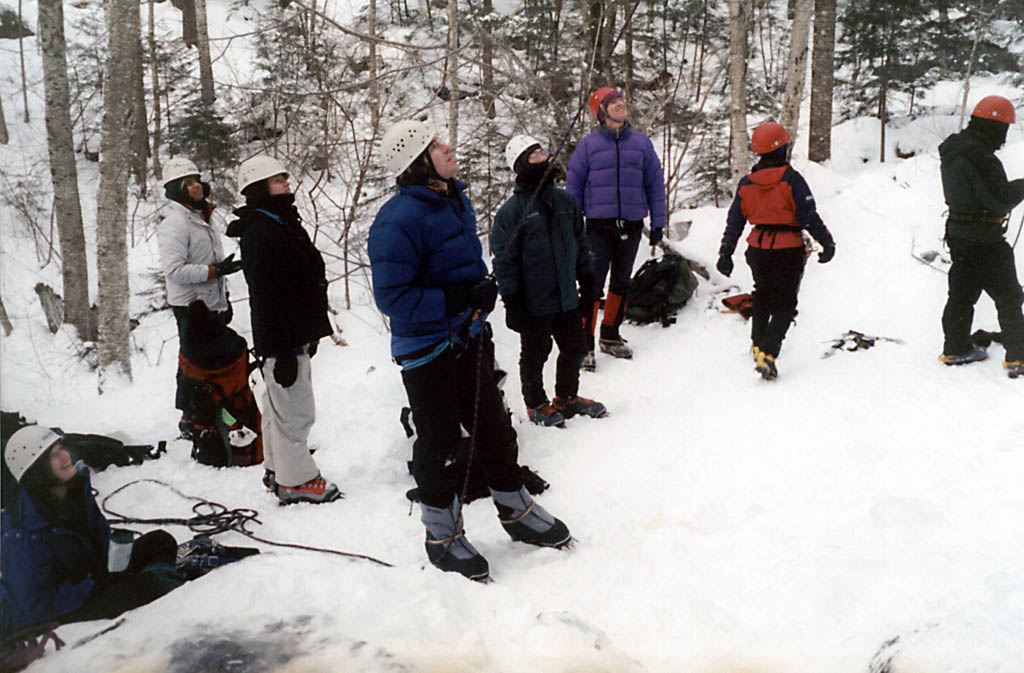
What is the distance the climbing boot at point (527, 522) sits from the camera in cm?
319

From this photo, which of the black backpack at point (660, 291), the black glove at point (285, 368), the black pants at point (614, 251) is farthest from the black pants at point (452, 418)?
the black backpack at point (660, 291)

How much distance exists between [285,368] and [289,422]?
0.38 metres

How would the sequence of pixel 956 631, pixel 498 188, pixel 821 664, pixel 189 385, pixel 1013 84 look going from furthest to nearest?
1. pixel 1013 84
2. pixel 498 188
3. pixel 189 385
4. pixel 821 664
5. pixel 956 631

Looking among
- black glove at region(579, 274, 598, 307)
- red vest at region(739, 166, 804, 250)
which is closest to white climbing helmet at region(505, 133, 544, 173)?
black glove at region(579, 274, 598, 307)

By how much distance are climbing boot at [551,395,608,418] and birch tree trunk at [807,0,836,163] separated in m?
7.84

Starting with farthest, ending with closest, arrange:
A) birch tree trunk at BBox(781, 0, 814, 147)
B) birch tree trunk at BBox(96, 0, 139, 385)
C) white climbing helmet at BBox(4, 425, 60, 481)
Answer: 1. birch tree trunk at BBox(781, 0, 814, 147)
2. birch tree trunk at BBox(96, 0, 139, 385)
3. white climbing helmet at BBox(4, 425, 60, 481)

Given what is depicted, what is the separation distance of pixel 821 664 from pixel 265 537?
8.94ft

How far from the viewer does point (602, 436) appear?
4523mm

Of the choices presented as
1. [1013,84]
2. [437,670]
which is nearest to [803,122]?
[1013,84]

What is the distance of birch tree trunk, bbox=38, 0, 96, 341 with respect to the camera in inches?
272

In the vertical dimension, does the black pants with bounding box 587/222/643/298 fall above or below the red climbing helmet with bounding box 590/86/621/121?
below

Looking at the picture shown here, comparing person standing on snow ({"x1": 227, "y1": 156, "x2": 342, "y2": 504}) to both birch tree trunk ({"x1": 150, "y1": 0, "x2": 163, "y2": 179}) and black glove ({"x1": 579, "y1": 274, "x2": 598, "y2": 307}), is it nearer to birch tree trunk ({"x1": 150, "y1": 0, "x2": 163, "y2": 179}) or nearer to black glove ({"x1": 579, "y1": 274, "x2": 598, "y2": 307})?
black glove ({"x1": 579, "y1": 274, "x2": 598, "y2": 307})

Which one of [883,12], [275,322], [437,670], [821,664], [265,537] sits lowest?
[265,537]

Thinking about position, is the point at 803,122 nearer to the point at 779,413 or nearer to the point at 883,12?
the point at 883,12
